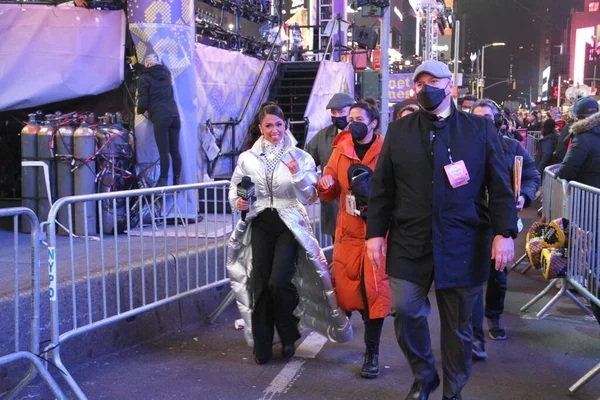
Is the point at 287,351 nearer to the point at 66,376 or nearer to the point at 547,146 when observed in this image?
the point at 66,376

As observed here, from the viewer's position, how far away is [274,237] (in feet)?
18.5

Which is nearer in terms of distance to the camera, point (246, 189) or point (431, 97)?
point (431, 97)

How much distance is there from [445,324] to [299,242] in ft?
5.25

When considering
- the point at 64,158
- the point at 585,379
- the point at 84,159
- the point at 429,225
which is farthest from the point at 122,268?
the point at 585,379

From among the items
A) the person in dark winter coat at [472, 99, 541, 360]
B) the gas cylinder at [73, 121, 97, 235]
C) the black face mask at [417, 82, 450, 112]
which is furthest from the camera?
the gas cylinder at [73, 121, 97, 235]

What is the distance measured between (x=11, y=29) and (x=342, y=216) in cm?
608

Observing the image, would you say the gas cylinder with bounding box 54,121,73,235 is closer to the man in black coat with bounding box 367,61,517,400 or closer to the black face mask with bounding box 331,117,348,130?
the black face mask with bounding box 331,117,348,130

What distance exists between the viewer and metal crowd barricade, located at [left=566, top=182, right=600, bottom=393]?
224 inches

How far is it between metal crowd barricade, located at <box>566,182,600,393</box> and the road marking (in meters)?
2.31

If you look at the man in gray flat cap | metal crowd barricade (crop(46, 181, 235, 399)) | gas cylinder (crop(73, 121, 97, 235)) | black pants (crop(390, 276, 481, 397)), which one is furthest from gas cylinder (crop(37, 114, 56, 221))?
black pants (crop(390, 276, 481, 397))

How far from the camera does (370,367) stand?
17.3ft

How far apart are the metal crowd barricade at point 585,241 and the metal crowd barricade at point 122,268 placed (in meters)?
3.31

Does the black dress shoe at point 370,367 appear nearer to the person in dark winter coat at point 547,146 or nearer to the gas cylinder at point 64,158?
the gas cylinder at point 64,158

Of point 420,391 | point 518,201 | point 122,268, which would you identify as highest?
point 518,201
